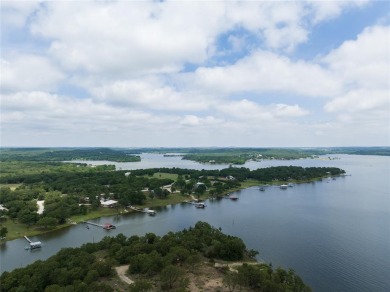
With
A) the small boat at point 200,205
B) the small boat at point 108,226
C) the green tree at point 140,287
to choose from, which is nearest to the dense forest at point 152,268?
the green tree at point 140,287

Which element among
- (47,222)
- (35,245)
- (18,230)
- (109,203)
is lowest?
(35,245)

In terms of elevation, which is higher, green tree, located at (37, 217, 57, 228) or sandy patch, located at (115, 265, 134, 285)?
green tree, located at (37, 217, 57, 228)

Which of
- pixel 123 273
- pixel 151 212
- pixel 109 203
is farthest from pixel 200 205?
pixel 123 273

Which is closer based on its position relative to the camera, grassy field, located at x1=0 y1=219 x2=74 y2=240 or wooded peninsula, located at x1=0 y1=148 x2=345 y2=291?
wooded peninsula, located at x1=0 y1=148 x2=345 y2=291

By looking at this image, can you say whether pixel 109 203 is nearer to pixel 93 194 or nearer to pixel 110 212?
pixel 110 212

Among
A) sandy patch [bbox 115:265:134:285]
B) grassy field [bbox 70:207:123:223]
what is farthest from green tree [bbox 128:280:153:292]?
grassy field [bbox 70:207:123:223]

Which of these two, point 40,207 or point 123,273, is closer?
point 123,273

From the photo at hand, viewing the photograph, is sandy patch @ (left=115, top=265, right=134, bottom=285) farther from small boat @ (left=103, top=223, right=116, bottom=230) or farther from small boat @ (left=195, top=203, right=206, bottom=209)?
small boat @ (left=195, top=203, right=206, bottom=209)
